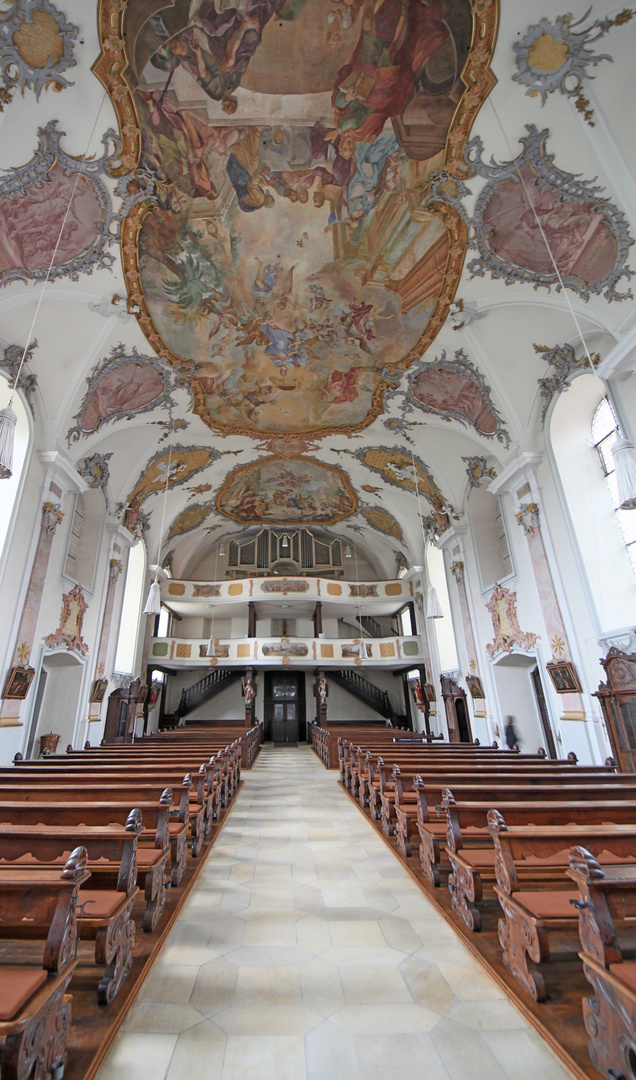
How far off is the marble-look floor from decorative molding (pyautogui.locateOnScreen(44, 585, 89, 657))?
26.0ft

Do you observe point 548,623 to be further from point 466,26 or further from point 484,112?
point 466,26

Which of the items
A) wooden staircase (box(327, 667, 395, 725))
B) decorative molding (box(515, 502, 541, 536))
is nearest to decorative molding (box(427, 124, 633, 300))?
decorative molding (box(515, 502, 541, 536))

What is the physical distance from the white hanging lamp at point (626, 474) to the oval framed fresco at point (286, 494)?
1243 centimetres

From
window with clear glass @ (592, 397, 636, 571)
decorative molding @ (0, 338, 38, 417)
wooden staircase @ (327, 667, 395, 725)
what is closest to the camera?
decorative molding @ (0, 338, 38, 417)

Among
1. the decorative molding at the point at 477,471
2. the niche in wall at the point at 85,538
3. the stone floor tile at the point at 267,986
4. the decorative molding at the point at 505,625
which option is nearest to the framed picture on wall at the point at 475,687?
the decorative molding at the point at 505,625

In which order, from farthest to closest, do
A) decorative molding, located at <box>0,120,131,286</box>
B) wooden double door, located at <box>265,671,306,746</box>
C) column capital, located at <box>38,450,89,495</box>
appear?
wooden double door, located at <box>265,671,306,746</box> → column capital, located at <box>38,450,89,495</box> → decorative molding, located at <box>0,120,131,286</box>

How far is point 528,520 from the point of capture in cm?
1092

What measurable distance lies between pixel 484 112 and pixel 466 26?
3.09ft

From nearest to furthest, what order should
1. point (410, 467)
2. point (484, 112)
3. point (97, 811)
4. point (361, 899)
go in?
point (97, 811) < point (361, 899) < point (484, 112) < point (410, 467)

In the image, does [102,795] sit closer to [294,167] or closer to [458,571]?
[294,167]

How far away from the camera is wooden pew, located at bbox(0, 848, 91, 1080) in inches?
72.9

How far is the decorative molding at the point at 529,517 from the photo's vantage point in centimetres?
1074

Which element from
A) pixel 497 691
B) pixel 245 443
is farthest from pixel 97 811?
pixel 245 443

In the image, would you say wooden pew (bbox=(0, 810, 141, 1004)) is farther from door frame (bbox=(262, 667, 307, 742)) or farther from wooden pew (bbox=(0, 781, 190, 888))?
door frame (bbox=(262, 667, 307, 742))
